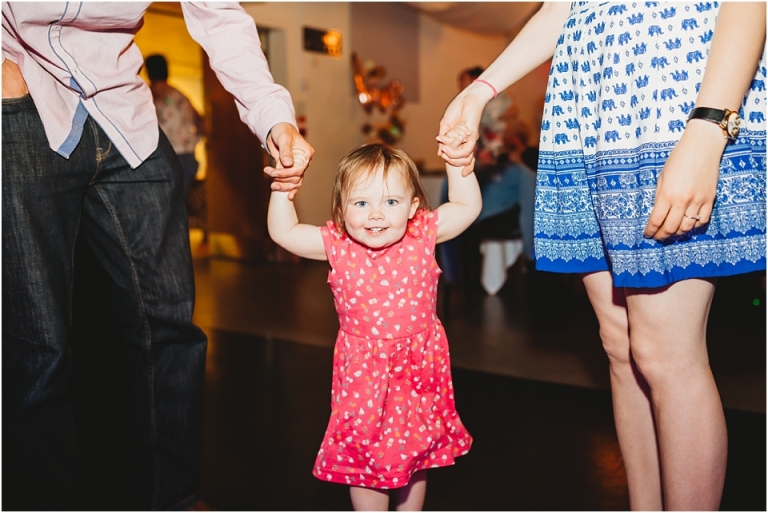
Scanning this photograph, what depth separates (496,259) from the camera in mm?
4777

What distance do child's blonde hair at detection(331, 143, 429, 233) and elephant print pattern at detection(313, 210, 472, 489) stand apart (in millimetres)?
61

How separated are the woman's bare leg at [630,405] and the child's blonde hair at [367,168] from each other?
0.41 m

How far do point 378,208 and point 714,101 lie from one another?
56 cm

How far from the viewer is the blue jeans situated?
1202 millimetres

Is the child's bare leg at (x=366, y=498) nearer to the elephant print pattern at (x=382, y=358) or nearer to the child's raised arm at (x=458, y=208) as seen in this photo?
the elephant print pattern at (x=382, y=358)

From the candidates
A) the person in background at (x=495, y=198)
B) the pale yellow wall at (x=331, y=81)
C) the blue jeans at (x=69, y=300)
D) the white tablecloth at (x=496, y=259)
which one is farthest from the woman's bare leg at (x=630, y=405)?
the pale yellow wall at (x=331, y=81)

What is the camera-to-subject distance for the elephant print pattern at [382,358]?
1.24 metres

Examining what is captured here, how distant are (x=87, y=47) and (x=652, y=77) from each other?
1.00 meters

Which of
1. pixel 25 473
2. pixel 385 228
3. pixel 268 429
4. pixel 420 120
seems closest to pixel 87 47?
pixel 385 228

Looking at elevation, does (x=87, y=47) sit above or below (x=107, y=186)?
above

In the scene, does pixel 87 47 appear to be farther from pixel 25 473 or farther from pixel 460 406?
pixel 460 406

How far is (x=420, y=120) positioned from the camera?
8383mm

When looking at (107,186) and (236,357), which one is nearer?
(107,186)

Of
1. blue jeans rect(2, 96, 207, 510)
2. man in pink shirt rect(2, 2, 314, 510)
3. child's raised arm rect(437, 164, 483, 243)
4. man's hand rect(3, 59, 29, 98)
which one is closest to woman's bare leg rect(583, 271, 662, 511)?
child's raised arm rect(437, 164, 483, 243)
